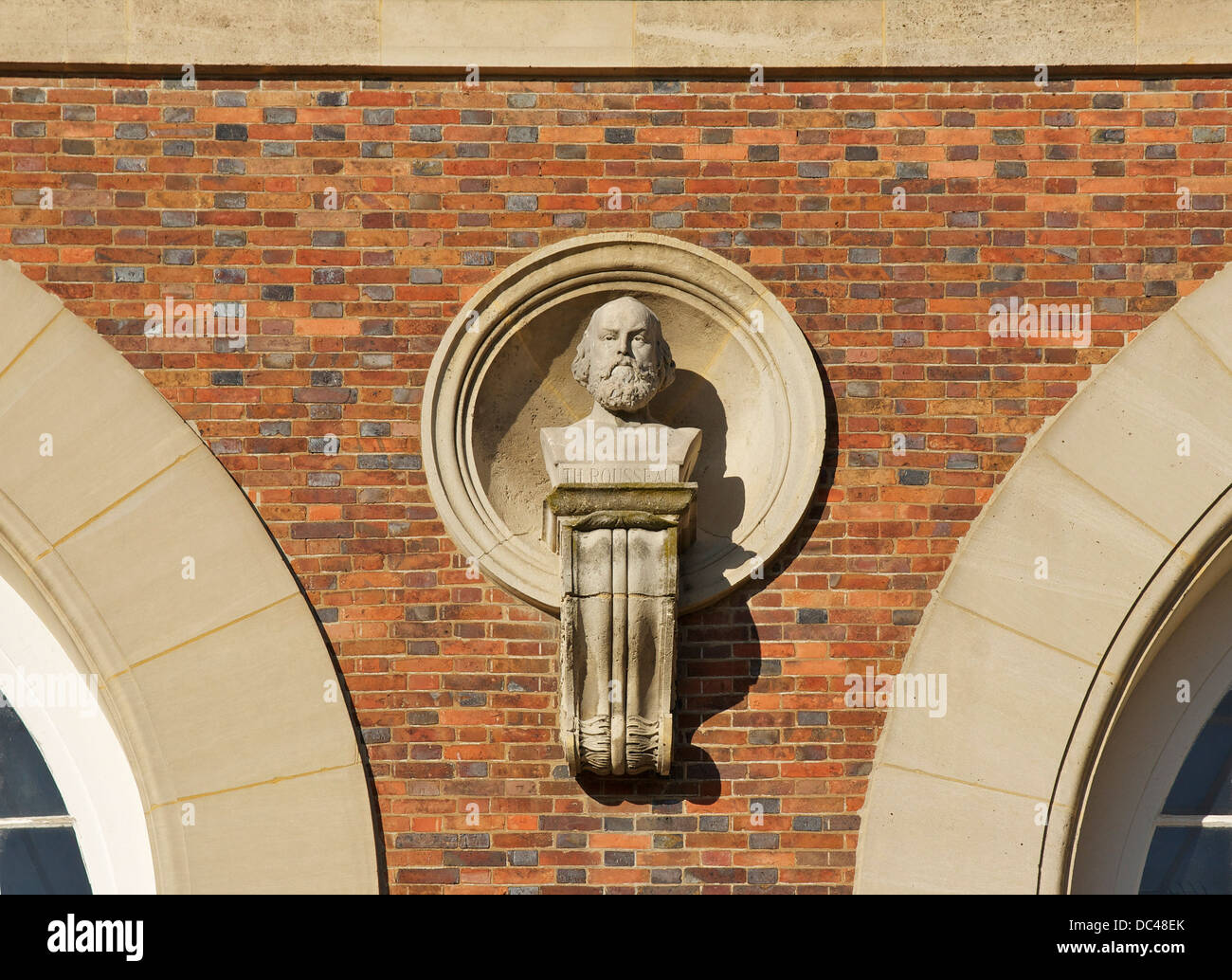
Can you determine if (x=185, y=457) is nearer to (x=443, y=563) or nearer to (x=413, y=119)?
(x=443, y=563)

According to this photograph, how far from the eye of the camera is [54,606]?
283 inches

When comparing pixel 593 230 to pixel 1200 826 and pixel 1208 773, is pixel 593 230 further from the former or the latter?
pixel 1200 826

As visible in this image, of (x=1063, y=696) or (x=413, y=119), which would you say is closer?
(x=1063, y=696)

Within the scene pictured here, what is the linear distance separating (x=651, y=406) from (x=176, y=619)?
2.15 metres

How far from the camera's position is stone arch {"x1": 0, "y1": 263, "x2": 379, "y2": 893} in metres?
6.94

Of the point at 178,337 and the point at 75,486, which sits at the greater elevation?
the point at 178,337

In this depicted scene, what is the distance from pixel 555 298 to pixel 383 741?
1929 millimetres

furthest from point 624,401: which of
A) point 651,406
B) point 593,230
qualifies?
point 593,230

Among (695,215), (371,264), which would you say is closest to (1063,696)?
(695,215)

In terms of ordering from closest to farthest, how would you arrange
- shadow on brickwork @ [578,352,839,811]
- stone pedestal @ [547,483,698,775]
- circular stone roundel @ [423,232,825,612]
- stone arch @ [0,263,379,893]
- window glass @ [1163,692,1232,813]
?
stone pedestal @ [547,483,698,775] → stone arch @ [0,263,379,893] → shadow on brickwork @ [578,352,839,811] → circular stone roundel @ [423,232,825,612] → window glass @ [1163,692,1232,813]

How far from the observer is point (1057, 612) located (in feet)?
23.3

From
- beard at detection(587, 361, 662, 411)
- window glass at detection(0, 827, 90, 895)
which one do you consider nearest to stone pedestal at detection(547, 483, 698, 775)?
beard at detection(587, 361, 662, 411)

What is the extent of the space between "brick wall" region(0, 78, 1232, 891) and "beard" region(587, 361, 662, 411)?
2.22 feet

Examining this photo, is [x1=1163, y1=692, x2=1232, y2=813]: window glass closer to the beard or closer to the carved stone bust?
the carved stone bust
